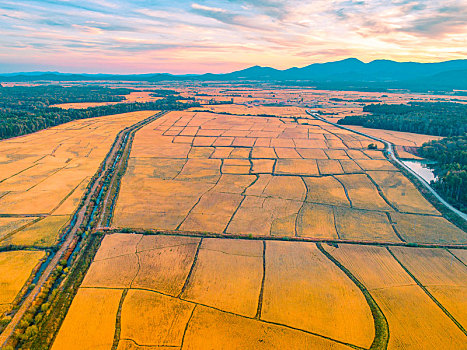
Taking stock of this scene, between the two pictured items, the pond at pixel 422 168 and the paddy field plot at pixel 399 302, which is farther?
the pond at pixel 422 168

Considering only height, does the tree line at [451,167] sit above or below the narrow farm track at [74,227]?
above

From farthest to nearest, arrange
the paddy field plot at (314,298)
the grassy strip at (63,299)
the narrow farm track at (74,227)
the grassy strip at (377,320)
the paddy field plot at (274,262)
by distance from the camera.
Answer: the narrow farm track at (74,227) < the paddy field plot at (314,298) < the paddy field plot at (274,262) < the grassy strip at (63,299) < the grassy strip at (377,320)

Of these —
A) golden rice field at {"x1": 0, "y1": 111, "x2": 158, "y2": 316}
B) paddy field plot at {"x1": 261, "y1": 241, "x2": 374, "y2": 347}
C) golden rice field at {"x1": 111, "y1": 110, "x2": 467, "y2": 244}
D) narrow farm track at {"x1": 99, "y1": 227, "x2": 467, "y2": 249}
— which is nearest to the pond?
golden rice field at {"x1": 111, "y1": 110, "x2": 467, "y2": 244}

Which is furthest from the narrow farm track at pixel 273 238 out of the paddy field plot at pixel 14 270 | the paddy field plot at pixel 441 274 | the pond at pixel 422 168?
the pond at pixel 422 168

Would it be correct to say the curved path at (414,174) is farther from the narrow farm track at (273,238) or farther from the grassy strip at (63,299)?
the grassy strip at (63,299)

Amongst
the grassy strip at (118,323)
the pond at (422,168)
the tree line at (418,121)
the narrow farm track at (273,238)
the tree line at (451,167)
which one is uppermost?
the tree line at (418,121)

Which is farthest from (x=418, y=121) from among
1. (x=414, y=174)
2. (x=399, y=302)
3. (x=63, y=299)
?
(x=63, y=299)
